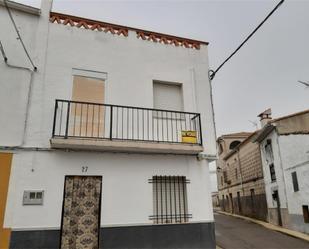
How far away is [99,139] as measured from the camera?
6.87 m

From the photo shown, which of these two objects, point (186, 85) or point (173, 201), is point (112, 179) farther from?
point (186, 85)

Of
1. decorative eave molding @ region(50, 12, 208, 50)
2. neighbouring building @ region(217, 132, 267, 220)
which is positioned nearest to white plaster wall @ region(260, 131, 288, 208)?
neighbouring building @ region(217, 132, 267, 220)

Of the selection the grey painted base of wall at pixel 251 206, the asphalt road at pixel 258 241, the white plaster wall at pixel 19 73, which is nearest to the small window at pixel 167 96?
the white plaster wall at pixel 19 73

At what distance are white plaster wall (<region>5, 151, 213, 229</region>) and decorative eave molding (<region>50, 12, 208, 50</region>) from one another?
12.7ft

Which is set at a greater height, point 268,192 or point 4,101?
point 4,101

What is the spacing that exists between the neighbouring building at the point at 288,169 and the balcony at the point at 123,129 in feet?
→ 27.5

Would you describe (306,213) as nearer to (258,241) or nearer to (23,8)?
(258,241)

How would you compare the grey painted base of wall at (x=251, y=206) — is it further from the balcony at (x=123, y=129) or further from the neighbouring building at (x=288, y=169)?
the balcony at (x=123, y=129)

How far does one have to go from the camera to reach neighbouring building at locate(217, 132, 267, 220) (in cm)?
2006

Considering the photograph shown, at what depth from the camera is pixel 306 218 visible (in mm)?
13469

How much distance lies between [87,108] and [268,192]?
15096 mm

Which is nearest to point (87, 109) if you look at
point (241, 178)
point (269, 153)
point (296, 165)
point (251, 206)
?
point (296, 165)

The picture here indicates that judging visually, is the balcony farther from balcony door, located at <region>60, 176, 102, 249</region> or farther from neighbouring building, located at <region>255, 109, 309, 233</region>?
neighbouring building, located at <region>255, 109, 309, 233</region>

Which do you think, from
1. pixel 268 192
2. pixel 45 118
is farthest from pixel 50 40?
pixel 268 192
